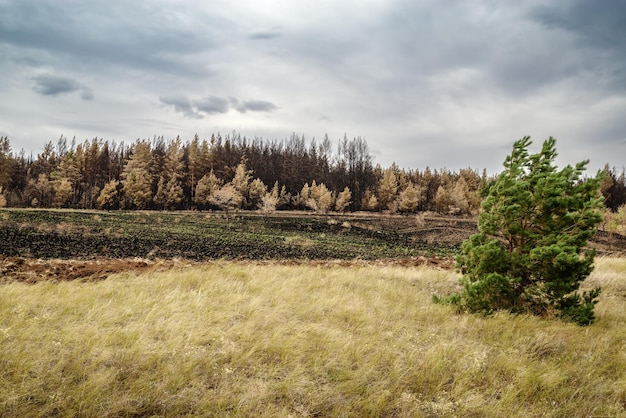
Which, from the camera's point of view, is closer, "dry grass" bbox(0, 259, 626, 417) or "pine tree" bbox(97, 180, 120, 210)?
"dry grass" bbox(0, 259, 626, 417)

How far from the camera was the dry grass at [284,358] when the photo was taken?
3719 mm

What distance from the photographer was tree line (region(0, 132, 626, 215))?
56.4 m

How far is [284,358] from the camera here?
4645mm

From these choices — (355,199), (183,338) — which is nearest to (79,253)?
(183,338)

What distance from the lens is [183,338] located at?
194 inches

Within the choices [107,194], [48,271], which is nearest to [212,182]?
[107,194]

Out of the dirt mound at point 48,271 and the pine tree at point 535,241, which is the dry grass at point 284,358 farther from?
the dirt mound at point 48,271

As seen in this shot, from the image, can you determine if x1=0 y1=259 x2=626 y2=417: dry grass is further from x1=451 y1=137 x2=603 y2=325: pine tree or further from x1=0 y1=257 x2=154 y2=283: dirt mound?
x1=0 y1=257 x2=154 y2=283: dirt mound

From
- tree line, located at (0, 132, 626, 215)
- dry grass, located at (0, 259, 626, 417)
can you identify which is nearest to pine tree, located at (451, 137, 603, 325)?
dry grass, located at (0, 259, 626, 417)

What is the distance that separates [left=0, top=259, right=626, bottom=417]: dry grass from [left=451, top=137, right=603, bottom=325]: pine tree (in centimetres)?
49

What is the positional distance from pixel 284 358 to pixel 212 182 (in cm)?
5653

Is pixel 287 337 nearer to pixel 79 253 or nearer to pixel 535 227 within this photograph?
pixel 535 227

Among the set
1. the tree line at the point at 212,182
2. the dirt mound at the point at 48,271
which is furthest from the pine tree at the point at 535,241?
the tree line at the point at 212,182

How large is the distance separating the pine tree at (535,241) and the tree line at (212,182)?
4599cm
